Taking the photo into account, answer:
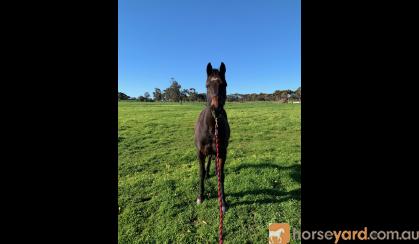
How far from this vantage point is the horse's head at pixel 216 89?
425 centimetres

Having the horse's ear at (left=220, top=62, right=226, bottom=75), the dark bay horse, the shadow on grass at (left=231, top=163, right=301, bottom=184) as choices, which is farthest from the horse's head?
the shadow on grass at (left=231, top=163, right=301, bottom=184)

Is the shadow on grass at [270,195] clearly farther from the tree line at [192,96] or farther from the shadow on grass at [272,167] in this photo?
the tree line at [192,96]

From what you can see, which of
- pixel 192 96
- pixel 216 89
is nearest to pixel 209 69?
pixel 216 89

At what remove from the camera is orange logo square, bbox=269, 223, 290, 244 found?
414 centimetres

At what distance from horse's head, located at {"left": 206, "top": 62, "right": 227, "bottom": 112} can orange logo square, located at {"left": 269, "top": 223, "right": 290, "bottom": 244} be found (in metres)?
2.24

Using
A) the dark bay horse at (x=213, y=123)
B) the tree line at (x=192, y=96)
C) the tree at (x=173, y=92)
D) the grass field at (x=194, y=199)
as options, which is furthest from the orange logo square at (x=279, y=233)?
the tree at (x=173, y=92)

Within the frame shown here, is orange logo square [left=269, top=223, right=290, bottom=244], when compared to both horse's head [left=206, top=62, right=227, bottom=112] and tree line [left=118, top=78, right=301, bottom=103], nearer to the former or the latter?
horse's head [left=206, top=62, right=227, bottom=112]

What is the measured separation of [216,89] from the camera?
4.27 m

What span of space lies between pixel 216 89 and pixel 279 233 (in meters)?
2.65

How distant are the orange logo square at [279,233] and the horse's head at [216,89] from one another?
2241 mm
